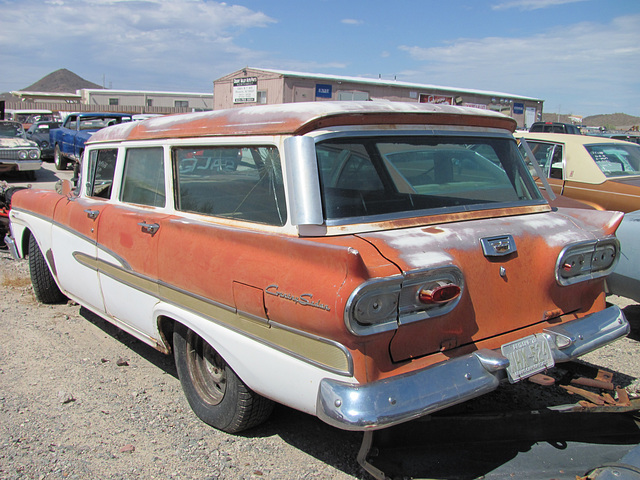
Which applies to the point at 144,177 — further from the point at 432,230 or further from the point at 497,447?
the point at 497,447

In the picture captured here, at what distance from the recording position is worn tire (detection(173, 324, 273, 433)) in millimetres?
2900

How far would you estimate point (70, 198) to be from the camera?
4.46 m

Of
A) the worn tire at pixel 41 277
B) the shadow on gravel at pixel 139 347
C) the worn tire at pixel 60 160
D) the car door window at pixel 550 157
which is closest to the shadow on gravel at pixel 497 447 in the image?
the shadow on gravel at pixel 139 347

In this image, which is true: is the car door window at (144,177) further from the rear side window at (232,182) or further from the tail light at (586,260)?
the tail light at (586,260)

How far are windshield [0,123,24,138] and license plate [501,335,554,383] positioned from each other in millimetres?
15401

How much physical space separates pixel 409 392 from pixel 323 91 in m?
23.4

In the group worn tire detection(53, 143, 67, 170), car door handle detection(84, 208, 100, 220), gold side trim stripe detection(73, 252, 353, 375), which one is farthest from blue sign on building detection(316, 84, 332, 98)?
gold side trim stripe detection(73, 252, 353, 375)

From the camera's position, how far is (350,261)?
2131 millimetres

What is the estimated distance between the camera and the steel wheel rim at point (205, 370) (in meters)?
3.12

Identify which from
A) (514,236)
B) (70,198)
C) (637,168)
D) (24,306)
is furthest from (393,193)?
(637,168)

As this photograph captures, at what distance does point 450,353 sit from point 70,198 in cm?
340

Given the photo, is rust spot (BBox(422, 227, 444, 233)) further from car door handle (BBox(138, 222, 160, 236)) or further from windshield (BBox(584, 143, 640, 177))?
windshield (BBox(584, 143, 640, 177))

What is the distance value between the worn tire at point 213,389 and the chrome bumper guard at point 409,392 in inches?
29.2

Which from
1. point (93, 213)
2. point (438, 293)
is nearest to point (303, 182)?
point (438, 293)
